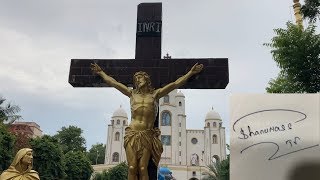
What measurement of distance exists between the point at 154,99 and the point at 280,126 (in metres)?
1.92

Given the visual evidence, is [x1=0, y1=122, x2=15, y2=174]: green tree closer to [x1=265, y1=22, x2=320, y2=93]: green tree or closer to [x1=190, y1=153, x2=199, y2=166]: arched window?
[x1=265, y1=22, x2=320, y2=93]: green tree

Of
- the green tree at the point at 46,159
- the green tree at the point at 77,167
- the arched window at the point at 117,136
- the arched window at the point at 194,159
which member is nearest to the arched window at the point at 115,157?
the arched window at the point at 117,136

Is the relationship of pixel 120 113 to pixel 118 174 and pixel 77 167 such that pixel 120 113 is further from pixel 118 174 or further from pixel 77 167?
pixel 77 167

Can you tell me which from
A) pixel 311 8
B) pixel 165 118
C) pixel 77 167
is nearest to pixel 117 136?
pixel 165 118

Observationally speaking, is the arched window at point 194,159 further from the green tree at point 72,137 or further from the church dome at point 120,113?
the green tree at point 72,137

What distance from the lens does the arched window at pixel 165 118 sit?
62.4 meters

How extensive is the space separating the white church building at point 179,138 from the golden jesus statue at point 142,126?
174ft

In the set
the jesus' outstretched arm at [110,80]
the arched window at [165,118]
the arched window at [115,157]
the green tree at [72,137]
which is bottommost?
the jesus' outstretched arm at [110,80]

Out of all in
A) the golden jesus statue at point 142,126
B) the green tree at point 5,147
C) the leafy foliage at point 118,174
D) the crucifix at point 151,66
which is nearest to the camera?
the golden jesus statue at point 142,126

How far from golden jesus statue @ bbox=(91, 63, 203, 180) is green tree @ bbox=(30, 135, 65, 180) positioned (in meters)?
19.9

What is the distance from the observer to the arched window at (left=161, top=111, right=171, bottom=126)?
205ft

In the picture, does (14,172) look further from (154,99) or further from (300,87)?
(300,87)

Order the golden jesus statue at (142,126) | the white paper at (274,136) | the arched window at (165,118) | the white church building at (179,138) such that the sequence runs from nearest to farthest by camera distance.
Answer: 1. the white paper at (274,136)
2. the golden jesus statue at (142,126)
3. the white church building at (179,138)
4. the arched window at (165,118)

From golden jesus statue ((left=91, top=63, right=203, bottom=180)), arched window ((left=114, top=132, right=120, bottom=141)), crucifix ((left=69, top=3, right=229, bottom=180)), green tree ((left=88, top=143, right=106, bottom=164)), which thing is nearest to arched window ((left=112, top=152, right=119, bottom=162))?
arched window ((left=114, top=132, right=120, bottom=141))
